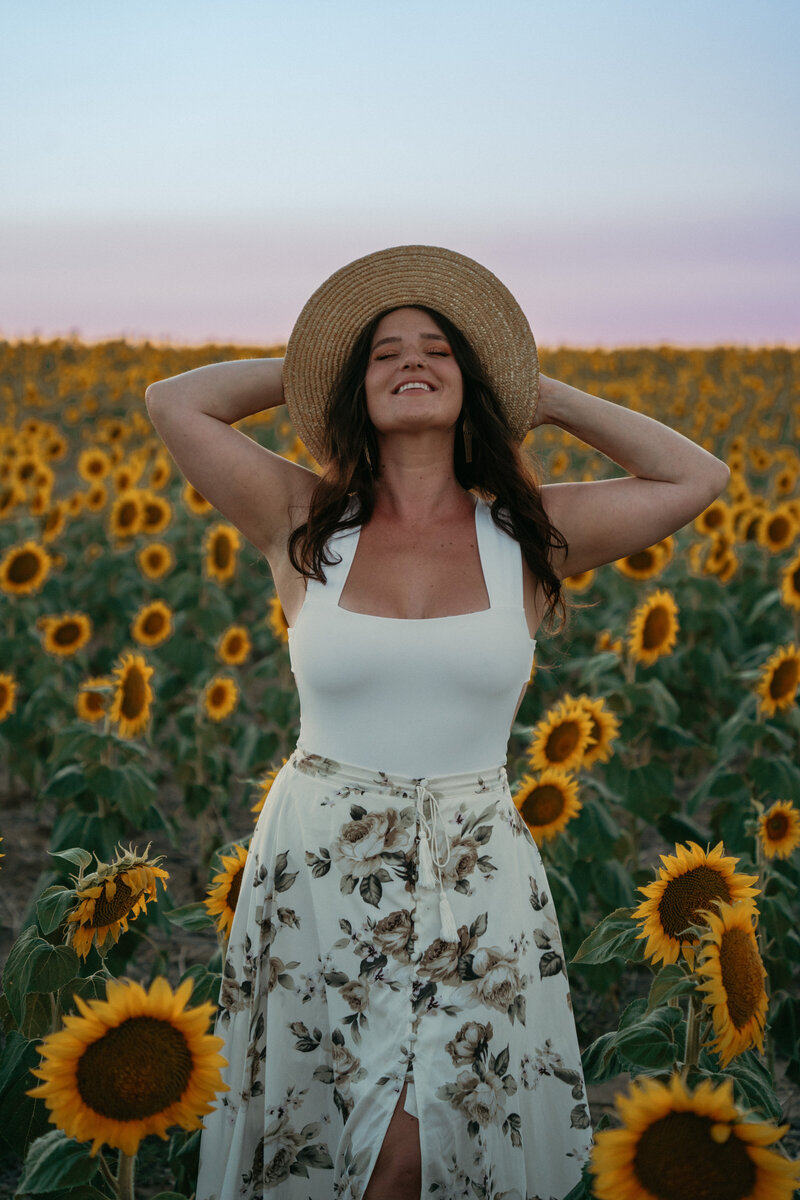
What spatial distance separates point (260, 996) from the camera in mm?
2133

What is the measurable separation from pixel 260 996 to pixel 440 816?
49cm

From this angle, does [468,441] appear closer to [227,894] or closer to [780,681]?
[227,894]

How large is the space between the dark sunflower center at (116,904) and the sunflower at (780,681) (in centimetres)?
267

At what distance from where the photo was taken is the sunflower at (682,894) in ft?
6.09

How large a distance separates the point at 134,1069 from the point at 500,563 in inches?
48.3

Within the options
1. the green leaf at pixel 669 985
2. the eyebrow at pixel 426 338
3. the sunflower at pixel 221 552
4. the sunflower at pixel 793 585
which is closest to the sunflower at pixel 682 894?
the green leaf at pixel 669 985

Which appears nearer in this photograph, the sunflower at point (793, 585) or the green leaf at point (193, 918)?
the green leaf at point (193, 918)

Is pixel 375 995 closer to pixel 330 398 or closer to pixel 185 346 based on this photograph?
pixel 330 398

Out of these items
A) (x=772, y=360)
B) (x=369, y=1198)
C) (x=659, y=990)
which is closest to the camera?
(x=659, y=990)

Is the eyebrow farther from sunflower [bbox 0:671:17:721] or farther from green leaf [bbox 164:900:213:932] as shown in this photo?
sunflower [bbox 0:671:17:721]

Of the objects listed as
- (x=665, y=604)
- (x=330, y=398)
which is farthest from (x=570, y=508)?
(x=665, y=604)

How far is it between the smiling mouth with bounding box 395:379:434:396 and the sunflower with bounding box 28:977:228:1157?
133cm

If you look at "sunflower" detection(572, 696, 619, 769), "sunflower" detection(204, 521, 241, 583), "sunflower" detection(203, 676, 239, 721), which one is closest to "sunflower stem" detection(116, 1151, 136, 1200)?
"sunflower" detection(572, 696, 619, 769)

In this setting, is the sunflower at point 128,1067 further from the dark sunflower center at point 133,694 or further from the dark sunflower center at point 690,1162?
the dark sunflower center at point 133,694
